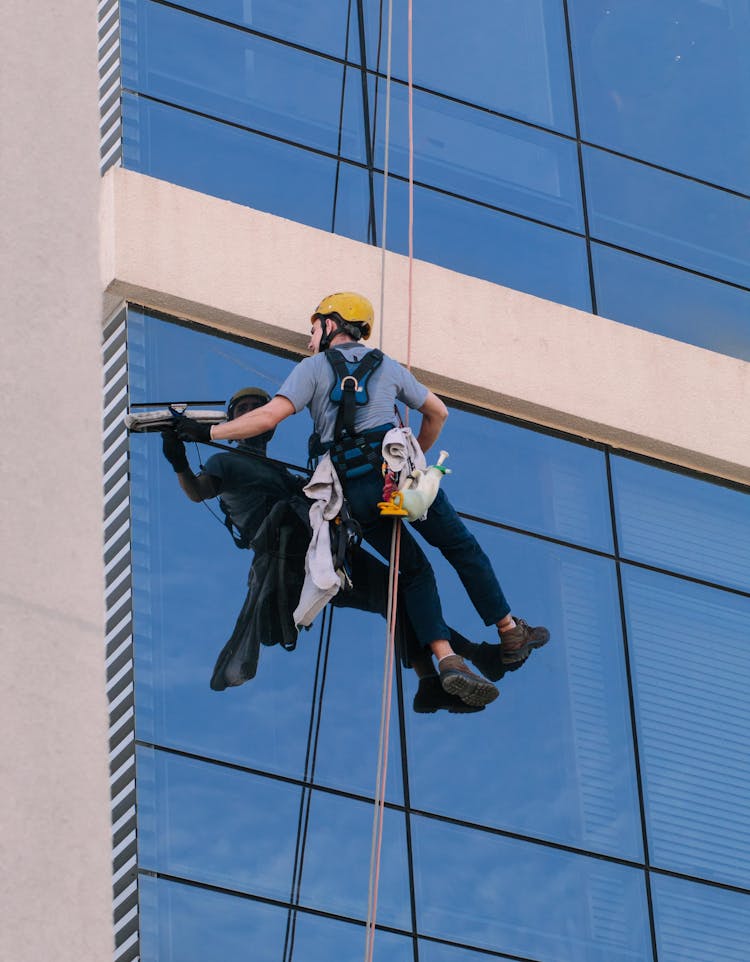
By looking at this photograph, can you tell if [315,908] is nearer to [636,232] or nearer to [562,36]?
[636,232]

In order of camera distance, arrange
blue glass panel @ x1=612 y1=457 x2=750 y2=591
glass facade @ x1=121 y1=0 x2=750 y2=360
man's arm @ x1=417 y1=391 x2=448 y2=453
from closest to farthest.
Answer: man's arm @ x1=417 y1=391 x2=448 y2=453 < glass facade @ x1=121 y1=0 x2=750 y2=360 < blue glass panel @ x1=612 y1=457 x2=750 y2=591

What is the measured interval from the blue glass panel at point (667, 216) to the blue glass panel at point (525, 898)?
4.20 metres

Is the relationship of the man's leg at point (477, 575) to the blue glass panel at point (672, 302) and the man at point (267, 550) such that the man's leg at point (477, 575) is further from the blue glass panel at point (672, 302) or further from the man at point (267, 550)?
the blue glass panel at point (672, 302)

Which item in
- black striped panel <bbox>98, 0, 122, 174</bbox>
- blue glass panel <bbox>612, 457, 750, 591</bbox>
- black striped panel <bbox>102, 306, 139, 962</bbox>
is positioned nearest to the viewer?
black striped panel <bbox>102, 306, 139, 962</bbox>

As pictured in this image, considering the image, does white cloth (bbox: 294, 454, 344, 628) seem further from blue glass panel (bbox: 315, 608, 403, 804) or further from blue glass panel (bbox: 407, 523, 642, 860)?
blue glass panel (bbox: 407, 523, 642, 860)

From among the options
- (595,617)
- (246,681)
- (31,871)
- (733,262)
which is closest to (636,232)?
(733,262)

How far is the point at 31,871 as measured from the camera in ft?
30.3

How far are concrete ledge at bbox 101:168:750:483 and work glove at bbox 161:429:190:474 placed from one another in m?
0.98

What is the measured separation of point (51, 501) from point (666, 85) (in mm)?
5785

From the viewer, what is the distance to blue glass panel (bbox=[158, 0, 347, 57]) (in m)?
12.5

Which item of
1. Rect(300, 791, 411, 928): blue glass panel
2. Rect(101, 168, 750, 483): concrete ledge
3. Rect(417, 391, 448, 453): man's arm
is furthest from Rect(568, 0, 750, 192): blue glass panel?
Rect(300, 791, 411, 928): blue glass panel

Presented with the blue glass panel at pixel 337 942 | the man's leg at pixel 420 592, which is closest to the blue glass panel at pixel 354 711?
the man's leg at pixel 420 592

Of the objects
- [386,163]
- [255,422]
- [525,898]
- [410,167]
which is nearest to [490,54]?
[410,167]

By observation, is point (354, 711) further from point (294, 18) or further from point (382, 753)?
point (294, 18)
